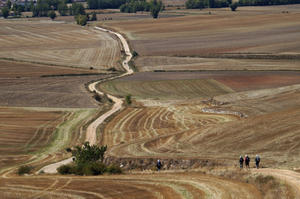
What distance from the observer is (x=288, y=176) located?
1297 inches

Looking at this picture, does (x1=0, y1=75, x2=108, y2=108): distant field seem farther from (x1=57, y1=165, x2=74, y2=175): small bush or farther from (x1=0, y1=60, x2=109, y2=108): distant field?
(x1=57, y1=165, x2=74, y2=175): small bush

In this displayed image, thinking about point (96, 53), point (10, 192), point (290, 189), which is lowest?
point (96, 53)

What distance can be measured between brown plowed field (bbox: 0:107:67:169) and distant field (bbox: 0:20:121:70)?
162ft

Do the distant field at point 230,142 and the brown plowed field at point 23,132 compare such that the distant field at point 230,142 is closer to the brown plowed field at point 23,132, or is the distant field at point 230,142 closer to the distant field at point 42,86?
the brown plowed field at point 23,132

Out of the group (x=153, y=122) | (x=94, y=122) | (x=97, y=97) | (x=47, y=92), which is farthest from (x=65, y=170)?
(x=47, y=92)

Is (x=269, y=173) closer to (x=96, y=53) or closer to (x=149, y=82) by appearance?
(x=149, y=82)

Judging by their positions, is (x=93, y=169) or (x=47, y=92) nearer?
(x=93, y=169)

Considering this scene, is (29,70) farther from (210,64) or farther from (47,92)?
(210,64)

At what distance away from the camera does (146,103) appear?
83625 mm

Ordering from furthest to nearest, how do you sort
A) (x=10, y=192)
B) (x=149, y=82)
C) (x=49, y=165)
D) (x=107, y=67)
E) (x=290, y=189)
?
(x=107, y=67), (x=149, y=82), (x=49, y=165), (x=10, y=192), (x=290, y=189)

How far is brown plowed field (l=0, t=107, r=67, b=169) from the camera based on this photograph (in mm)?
54750

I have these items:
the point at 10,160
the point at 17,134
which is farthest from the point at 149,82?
the point at 10,160

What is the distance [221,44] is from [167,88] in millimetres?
56392

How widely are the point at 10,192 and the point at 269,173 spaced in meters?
14.9
